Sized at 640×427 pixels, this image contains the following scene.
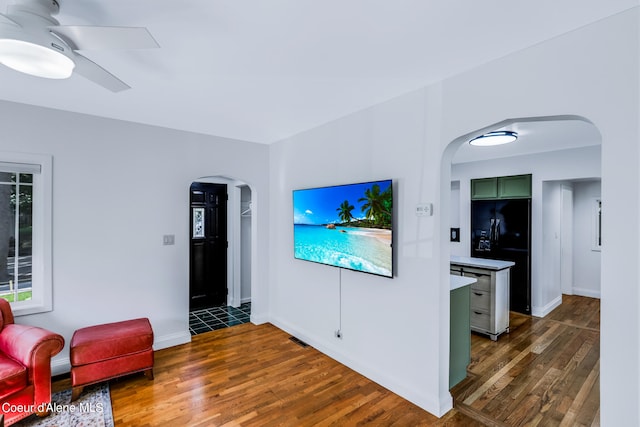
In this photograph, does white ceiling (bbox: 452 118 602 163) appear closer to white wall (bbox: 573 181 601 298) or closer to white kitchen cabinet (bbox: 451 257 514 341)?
white kitchen cabinet (bbox: 451 257 514 341)

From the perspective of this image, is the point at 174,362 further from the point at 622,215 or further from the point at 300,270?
the point at 622,215

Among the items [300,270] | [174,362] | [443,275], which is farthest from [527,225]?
[174,362]

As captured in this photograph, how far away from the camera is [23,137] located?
9.32 ft

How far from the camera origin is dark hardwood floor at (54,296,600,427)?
90.9 inches

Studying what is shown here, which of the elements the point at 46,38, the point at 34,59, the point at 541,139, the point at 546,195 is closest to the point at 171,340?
the point at 34,59

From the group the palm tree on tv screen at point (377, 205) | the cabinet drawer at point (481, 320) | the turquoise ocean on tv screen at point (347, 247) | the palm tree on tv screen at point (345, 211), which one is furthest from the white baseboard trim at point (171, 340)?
the cabinet drawer at point (481, 320)

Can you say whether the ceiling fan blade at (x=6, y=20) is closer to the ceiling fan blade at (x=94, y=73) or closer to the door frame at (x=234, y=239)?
the ceiling fan blade at (x=94, y=73)

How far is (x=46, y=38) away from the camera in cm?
140

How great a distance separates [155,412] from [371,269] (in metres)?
1.99

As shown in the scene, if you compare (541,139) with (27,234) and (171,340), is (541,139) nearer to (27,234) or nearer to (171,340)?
(171,340)

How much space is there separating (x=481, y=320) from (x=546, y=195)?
2.20m

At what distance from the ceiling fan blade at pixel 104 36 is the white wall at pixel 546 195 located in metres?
5.00

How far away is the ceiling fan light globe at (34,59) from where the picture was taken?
1.39m

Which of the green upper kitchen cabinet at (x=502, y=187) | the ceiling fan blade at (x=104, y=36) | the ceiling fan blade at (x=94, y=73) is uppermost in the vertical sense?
the ceiling fan blade at (x=104, y=36)
